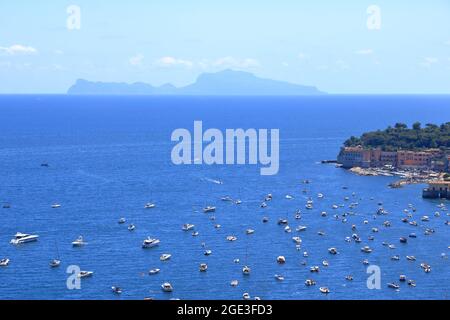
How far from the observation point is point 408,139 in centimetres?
5275

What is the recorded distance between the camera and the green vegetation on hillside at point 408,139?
51.6m

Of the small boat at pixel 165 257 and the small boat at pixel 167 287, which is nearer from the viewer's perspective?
the small boat at pixel 167 287

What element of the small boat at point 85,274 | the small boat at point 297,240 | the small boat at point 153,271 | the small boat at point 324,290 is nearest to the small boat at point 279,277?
the small boat at point 324,290

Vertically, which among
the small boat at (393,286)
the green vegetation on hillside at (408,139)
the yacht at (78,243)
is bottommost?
the small boat at (393,286)

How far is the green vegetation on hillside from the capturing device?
169 ft

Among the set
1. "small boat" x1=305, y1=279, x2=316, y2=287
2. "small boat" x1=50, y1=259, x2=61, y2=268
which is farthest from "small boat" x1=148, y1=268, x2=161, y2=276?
"small boat" x1=305, y1=279, x2=316, y2=287

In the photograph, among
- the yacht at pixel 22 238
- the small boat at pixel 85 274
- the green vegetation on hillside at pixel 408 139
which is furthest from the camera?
the green vegetation on hillside at pixel 408 139

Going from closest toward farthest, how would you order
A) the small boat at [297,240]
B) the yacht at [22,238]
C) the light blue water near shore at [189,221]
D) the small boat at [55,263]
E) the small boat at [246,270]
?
the light blue water near shore at [189,221] < the small boat at [246,270] < the small boat at [55,263] < the yacht at [22,238] < the small boat at [297,240]

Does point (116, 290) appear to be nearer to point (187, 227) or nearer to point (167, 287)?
point (167, 287)

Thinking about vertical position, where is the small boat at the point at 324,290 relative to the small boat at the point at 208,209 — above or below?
below

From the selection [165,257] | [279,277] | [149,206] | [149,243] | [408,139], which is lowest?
[279,277]

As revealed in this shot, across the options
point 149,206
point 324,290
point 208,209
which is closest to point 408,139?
point 208,209

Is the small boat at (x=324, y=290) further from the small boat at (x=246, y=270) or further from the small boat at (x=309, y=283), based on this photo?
the small boat at (x=246, y=270)
